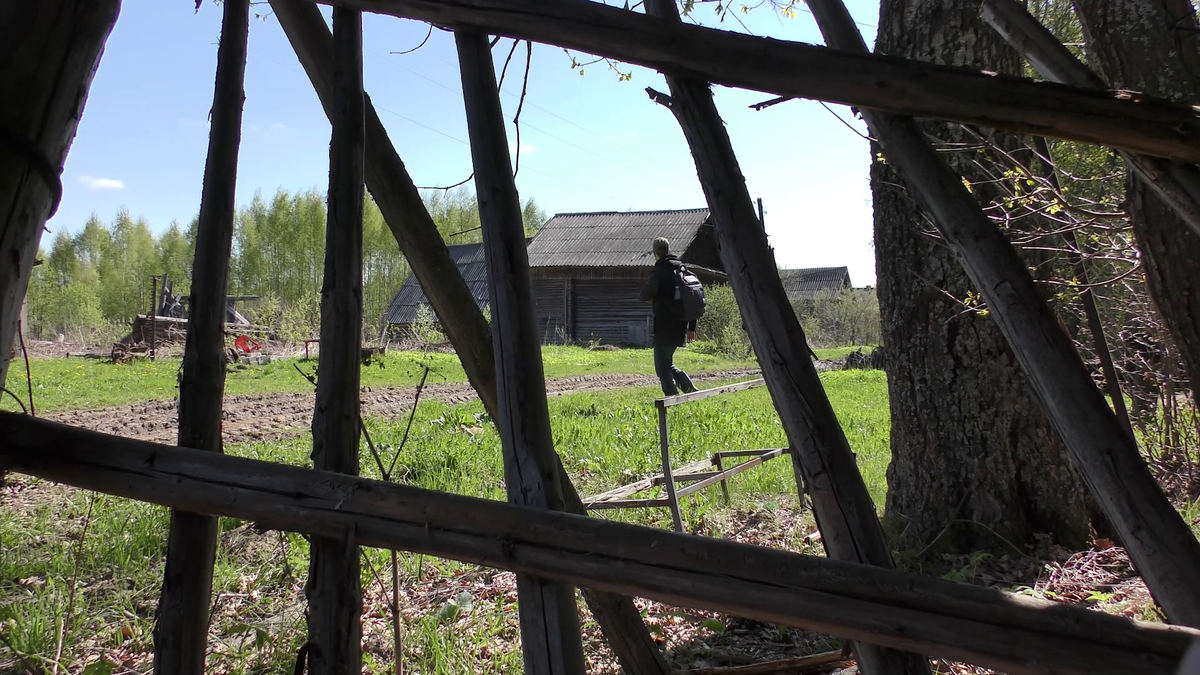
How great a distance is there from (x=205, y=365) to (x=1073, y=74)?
2.37 m

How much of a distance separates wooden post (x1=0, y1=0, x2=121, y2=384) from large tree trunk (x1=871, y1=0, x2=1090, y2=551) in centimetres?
341

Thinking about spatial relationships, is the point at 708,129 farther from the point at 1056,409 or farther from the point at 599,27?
the point at 1056,409

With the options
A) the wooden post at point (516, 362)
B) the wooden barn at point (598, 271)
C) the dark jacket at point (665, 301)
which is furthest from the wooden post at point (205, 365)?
the wooden barn at point (598, 271)

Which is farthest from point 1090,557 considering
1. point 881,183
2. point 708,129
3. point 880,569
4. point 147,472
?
point 147,472

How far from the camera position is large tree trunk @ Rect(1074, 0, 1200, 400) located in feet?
6.47

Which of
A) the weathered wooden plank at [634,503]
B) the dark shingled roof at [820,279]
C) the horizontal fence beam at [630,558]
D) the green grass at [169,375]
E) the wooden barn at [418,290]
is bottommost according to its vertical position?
the weathered wooden plank at [634,503]

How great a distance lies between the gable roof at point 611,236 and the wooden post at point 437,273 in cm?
2401

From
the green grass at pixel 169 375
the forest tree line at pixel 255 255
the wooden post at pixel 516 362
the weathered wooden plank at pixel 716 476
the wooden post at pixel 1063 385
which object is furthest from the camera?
the forest tree line at pixel 255 255

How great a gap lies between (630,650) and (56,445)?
1553mm

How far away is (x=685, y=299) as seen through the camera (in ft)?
24.2

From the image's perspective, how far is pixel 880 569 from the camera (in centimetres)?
136

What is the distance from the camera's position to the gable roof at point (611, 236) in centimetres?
2716

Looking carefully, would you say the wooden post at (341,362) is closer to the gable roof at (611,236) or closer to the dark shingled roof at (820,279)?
the gable roof at (611,236)

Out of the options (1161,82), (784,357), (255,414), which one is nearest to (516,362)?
(784,357)
